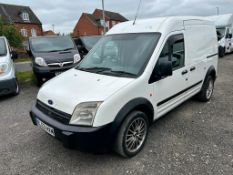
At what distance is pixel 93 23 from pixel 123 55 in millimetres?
44895

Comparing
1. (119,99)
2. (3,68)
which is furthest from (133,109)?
(3,68)

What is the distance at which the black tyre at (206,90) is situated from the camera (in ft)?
16.7

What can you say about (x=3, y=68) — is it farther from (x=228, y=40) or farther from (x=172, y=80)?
(x=228, y=40)

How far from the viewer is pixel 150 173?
2850 millimetres

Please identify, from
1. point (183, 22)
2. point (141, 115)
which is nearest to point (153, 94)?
point (141, 115)

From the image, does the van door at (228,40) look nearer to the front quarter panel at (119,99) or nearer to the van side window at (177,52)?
the van side window at (177,52)

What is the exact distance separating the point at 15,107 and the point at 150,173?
13.5 ft

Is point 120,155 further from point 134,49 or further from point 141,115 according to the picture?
point 134,49

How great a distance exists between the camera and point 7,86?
596 cm

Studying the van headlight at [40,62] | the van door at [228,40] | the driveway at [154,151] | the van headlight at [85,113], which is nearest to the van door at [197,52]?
the driveway at [154,151]

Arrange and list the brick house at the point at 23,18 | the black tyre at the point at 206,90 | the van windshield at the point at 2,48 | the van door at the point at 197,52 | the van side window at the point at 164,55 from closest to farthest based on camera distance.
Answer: the van side window at the point at 164,55 < the van door at the point at 197,52 < the black tyre at the point at 206,90 < the van windshield at the point at 2,48 < the brick house at the point at 23,18

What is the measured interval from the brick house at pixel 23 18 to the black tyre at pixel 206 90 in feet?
116

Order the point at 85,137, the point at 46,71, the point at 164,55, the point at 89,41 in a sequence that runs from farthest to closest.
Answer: the point at 89,41 → the point at 46,71 → the point at 164,55 → the point at 85,137

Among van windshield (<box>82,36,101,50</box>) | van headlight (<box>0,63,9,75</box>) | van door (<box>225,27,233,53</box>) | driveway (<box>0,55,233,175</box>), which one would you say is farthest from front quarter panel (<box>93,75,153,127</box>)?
van door (<box>225,27,233,53</box>)
